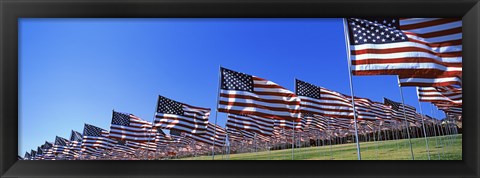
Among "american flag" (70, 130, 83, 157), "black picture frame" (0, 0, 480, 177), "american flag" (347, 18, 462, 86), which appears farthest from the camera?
"american flag" (70, 130, 83, 157)

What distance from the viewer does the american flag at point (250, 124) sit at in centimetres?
1702

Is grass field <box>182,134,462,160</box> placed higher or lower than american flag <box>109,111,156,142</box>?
lower

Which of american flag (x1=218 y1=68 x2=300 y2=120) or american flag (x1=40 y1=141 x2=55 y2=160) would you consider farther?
american flag (x1=40 y1=141 x2=55 y2=160)

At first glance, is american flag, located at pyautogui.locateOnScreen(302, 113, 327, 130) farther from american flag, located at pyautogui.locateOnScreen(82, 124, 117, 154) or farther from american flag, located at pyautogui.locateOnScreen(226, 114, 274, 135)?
american flag, located at pyautogui.locateOnScreen(82, 124, 117, 154)

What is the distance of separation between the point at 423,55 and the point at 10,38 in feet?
12.0

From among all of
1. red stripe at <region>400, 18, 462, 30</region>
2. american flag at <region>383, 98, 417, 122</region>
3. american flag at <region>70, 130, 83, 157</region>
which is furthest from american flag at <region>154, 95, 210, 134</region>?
american flag at <region>70, 130, 83, 157</region>

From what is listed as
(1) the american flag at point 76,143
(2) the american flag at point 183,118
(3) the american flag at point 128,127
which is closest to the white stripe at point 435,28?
(2) the american flag at point 183,118

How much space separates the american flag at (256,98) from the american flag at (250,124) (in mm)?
6257

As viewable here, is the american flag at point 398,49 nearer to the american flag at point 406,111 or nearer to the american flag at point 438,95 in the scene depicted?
the american flag at point 438,95

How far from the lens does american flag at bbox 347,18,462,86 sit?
479cm

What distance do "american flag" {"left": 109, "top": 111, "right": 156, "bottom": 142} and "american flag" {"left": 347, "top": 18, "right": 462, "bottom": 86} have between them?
55.1 feet

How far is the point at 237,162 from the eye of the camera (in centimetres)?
318
